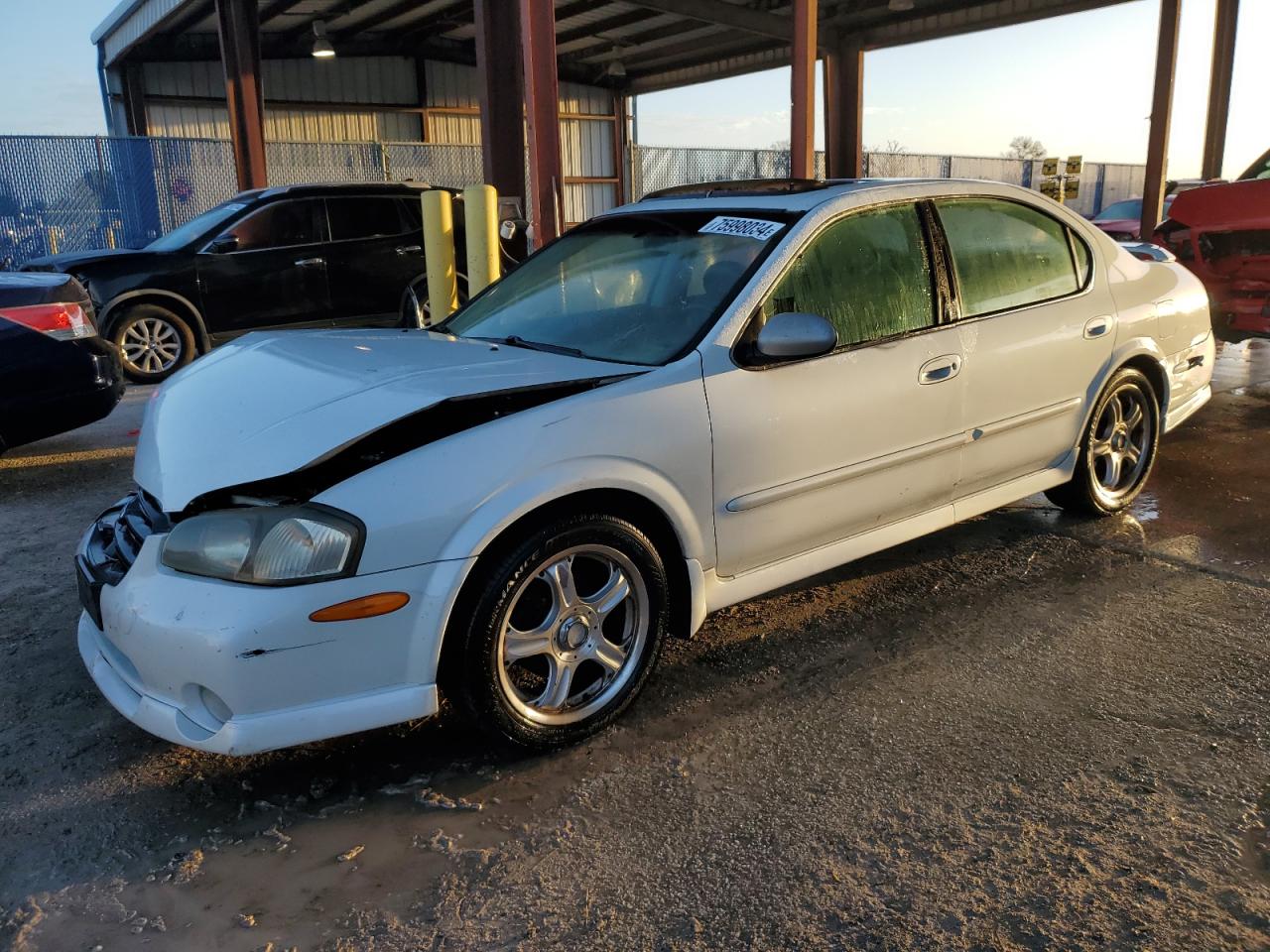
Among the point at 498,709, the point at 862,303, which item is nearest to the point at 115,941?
the point at 498,709

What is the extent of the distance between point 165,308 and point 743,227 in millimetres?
Result: 7302

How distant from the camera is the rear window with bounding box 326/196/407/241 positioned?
9570 mm

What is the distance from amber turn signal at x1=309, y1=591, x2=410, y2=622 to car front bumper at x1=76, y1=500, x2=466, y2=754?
1cm

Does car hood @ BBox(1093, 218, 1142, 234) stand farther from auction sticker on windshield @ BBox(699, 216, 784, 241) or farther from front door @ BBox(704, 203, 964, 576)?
auction sticker on windshield @ BBox(699, 216, 784, 241)

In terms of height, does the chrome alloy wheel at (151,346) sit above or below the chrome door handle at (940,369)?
below

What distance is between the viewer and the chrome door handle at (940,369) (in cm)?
346

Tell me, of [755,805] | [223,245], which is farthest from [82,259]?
[755,805]

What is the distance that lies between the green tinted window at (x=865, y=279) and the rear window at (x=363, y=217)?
23.6ft

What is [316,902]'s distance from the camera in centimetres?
217

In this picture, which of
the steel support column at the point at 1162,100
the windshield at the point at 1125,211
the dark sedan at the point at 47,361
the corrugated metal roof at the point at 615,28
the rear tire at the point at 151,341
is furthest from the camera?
the windshield at the point at 1125,211

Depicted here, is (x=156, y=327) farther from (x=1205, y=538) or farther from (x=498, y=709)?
(x=1205, y=538)

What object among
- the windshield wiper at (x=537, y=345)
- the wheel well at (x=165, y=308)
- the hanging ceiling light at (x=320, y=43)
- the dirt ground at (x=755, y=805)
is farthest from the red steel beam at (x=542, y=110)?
the hanging ceiling light at (x=320, y=43)

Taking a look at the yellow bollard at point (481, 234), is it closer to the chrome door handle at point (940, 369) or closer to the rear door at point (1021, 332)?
the rear door at point (1021, 332)

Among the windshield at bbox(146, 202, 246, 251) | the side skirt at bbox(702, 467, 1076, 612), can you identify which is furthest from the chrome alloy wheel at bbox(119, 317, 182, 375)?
the side skirt at bbox(702, 467, 1076, 612)
